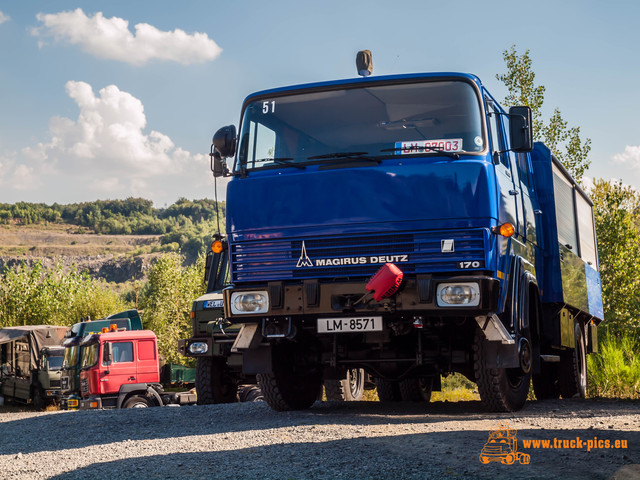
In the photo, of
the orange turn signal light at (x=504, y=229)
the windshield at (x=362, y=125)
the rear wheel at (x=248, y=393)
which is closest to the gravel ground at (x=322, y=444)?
the orange turn signal light at (x=504, y=229)

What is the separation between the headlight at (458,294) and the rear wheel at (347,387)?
6.15 meters

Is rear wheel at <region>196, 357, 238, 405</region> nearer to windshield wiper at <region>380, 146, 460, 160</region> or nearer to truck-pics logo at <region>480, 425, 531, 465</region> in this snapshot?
windshield wiper at <region>380, 146, 460, 160</region>

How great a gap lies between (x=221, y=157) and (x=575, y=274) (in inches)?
232

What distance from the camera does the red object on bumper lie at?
23.5 ft

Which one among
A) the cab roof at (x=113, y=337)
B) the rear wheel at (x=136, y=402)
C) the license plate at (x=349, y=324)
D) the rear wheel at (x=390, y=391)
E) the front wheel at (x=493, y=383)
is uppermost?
the license plate at (x=349, y=324)

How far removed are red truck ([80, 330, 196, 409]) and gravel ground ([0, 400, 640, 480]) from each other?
9.33m

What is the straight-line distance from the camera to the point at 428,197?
7344 mm

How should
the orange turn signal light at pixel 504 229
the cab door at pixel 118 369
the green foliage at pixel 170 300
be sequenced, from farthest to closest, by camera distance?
the green foliage at pixel 170 300, the cab door at pixel 118 369, the orange turn signal light at pixel 504 229

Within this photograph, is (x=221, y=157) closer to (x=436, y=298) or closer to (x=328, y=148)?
(x=328, y=148)

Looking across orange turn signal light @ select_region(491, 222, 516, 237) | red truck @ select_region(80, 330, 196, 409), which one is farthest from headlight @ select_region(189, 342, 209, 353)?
orange turn signal light @ select_region(491, 222, 516, 237)

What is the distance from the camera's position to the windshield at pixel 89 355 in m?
19.4

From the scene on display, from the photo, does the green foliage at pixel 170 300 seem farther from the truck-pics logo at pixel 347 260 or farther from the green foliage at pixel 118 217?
the green foliage at pixel 118 217

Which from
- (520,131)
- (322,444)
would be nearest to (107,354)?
(520,131)

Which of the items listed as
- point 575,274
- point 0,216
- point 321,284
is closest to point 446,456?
point 321,284
